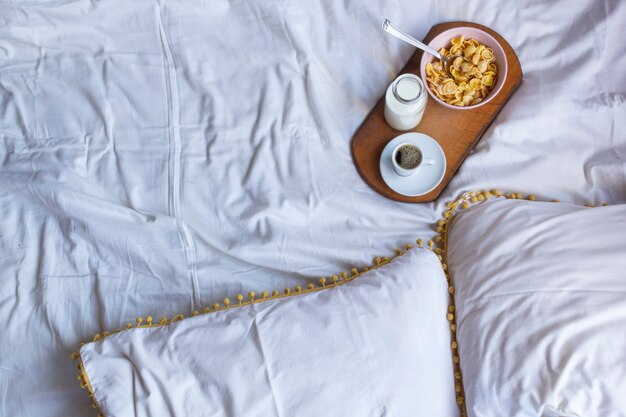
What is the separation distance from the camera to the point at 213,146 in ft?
3.17

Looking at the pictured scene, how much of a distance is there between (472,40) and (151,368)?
74 cm

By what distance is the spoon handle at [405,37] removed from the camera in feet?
2.99

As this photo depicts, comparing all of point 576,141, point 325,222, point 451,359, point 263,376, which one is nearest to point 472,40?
point 576,141

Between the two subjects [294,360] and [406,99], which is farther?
[406,99]

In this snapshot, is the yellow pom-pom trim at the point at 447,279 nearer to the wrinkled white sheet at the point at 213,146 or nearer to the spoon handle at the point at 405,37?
the wrinkled white sheet at the point at 213,146

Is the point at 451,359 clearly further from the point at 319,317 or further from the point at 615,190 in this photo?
the point at 615,190

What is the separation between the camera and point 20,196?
3.05 feet

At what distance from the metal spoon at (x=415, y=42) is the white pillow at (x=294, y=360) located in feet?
1.33

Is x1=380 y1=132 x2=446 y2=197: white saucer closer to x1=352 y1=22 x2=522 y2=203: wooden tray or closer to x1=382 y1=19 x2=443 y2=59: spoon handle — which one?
x1=352 y1=22 x2=522 y2=203: wooden tray

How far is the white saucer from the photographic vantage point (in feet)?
3.02

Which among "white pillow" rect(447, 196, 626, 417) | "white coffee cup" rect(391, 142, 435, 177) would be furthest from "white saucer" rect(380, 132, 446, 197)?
"white pillow" rect(447, 196, 626, 417)

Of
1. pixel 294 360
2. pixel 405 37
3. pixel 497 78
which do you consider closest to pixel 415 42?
pixel 405 37

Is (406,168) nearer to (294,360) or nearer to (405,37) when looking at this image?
(405,37)

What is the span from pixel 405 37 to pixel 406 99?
0.12 metres
